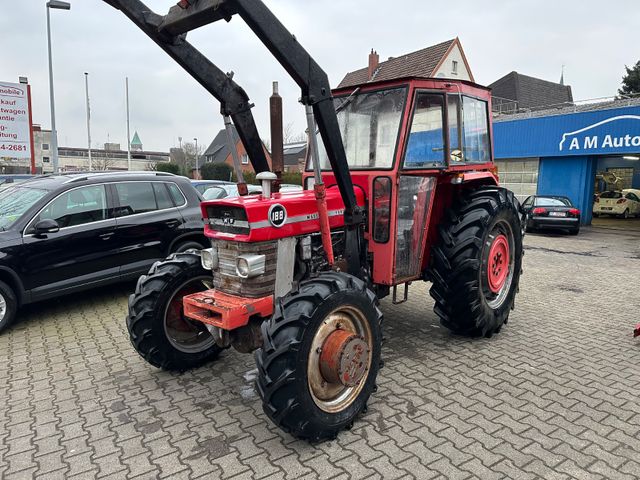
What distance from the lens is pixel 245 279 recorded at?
3.19 meters

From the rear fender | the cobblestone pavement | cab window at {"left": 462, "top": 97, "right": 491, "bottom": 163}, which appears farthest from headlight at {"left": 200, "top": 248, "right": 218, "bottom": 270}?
cab window at {"left": 462, "top": 97, "right": 491, "bottom": 163}

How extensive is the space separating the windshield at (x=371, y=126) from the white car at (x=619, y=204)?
67.3ft

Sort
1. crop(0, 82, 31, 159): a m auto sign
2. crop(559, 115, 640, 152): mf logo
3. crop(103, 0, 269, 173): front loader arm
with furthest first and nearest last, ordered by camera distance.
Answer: crop(559, 115, 640, 152): mf logo
crop(0, 82, 31, 159): a m auto sign
crop(103, 0, 269, 173): front loader arm

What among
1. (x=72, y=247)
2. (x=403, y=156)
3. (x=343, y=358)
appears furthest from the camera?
(x=72, y=247)

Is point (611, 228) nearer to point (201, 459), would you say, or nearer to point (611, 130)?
point (611, 130)

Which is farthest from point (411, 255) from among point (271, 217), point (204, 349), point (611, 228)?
point (611, 228)

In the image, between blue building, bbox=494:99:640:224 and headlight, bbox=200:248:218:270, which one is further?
blue building, bbox=494:99:640:224

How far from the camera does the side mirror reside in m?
5.01

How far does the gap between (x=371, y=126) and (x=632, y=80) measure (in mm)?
31741

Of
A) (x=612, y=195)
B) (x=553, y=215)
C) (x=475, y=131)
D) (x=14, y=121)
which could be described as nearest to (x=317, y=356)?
(x=475, y=131)

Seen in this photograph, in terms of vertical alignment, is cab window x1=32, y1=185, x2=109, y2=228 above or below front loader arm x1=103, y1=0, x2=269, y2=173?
below

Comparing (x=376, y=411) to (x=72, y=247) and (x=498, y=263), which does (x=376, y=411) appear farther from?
(x=72, y=247)

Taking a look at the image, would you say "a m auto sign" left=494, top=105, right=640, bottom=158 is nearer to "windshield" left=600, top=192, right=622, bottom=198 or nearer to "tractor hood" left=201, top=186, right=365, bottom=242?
"windshield" left=600, top=192, right=622, bottom=198

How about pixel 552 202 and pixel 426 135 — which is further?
pixel 552 202
